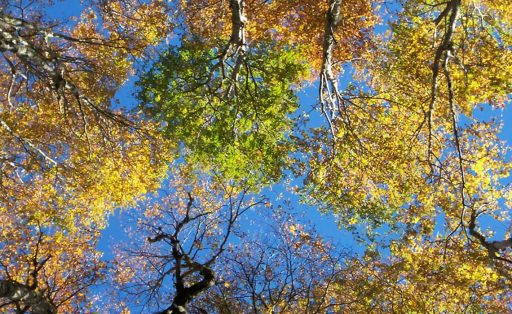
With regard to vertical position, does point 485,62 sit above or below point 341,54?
below

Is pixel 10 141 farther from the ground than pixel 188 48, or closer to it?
closer to it

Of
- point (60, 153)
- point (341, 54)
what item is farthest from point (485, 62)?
point (60, 153)

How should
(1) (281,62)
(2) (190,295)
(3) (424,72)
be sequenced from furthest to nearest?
(1) (281,62) → (3) (424,72) → (2) (190,295)

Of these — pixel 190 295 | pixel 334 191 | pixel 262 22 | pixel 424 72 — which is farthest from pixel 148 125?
pixel 424 72

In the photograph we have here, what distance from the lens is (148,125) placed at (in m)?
15.5

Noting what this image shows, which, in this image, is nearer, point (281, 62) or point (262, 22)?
point (281, 62)

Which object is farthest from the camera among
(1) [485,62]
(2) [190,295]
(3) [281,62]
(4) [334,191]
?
(3) [281,62]

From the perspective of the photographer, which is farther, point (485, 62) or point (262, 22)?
point (262, 22)

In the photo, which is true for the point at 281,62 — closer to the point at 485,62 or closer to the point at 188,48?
the point at 188,48

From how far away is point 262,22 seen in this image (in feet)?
51.4

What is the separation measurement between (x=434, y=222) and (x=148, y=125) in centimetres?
1062

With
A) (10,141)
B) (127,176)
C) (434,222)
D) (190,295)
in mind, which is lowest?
(190,295)

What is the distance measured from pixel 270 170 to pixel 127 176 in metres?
5.42

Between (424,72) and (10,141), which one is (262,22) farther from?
(10,141)
